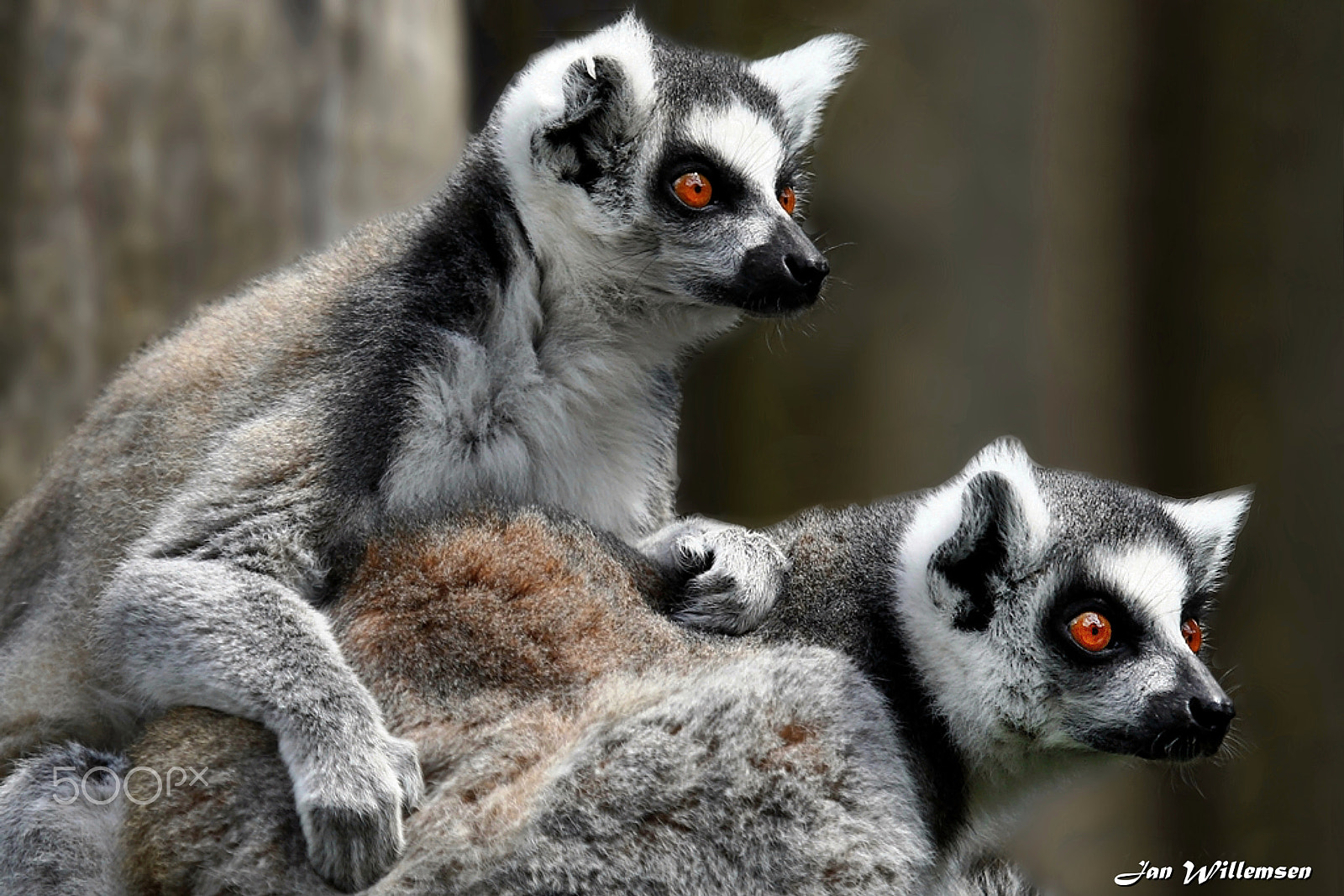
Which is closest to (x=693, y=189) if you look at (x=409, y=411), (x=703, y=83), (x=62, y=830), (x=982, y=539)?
(x=703, y=83)

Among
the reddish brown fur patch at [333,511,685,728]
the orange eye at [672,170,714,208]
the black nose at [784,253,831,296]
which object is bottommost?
the reddish brown fur patch at [333,511,685,728]

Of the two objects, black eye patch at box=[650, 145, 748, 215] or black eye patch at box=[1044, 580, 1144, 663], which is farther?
black eye patch at box=[650, 145, 748, 215]

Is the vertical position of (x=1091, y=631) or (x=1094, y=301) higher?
(x=1094, y=301)

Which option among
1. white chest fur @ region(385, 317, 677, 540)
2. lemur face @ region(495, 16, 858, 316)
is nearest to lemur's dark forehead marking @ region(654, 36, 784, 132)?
lemur face @ region(495, 16, 858, 316)

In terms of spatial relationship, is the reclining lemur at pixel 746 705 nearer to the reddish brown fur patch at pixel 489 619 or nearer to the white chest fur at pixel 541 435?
the reddish brown fur patch at pixel 489 619

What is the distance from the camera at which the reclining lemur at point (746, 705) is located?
3420mm

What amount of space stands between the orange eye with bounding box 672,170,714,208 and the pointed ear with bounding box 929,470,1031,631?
148cm

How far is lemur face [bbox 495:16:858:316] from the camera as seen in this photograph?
189 inches

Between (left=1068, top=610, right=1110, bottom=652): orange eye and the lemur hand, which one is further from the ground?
(left=1068, top=610, right=1110, bottom=652): orange eye

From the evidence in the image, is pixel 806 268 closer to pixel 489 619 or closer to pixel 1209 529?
pixel 1209 529

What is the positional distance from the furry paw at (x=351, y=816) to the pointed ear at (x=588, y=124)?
7.48ft

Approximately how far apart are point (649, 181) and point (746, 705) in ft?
7.05

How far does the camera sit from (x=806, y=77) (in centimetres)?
569

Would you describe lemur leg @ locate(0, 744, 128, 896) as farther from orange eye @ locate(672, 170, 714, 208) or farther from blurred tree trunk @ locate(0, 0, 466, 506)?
blurred tree trunk @ locate(0, 0, 466, 506)
